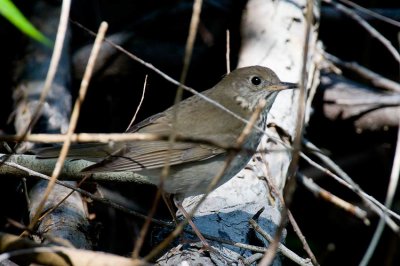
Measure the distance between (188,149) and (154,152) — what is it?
0.20 metres

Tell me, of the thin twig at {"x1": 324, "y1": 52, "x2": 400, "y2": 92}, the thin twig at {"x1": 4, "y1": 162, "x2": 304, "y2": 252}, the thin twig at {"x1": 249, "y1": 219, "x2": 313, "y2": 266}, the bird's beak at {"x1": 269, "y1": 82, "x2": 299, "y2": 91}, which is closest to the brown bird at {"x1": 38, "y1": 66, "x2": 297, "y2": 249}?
the bird's beak at {"x1": 269, "y1": 82, "x2": 299, "y2": 91}

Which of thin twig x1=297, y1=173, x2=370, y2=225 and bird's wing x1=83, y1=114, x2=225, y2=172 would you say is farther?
thin twig x1=297, y1=173, x2=370, y2=225

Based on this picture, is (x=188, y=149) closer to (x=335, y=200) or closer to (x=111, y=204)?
(x=111, y=204)

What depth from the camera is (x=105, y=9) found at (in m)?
6.00

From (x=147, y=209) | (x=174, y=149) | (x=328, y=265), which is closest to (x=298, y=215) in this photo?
(x=328, y=265)

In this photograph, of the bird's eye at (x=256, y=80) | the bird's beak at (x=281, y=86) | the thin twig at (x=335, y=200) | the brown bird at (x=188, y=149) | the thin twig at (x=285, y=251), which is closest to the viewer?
the thin twig at (x=285, y=251)

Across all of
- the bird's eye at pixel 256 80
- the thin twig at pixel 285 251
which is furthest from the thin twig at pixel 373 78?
the thin twig at pixel 285 251

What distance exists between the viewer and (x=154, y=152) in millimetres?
3455

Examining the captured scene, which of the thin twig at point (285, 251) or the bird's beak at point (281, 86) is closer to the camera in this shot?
the thin twig at point (285, 251)

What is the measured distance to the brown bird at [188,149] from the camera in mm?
3297

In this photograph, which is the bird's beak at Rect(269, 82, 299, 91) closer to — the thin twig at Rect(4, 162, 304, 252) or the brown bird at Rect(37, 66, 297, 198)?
the brown bird at Rect(37, 66, 297, 198)

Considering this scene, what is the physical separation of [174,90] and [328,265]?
1780mm

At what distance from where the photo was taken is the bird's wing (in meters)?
3.29

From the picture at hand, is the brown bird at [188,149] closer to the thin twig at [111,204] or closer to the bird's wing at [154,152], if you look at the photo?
the bird's wing at [154,152]
